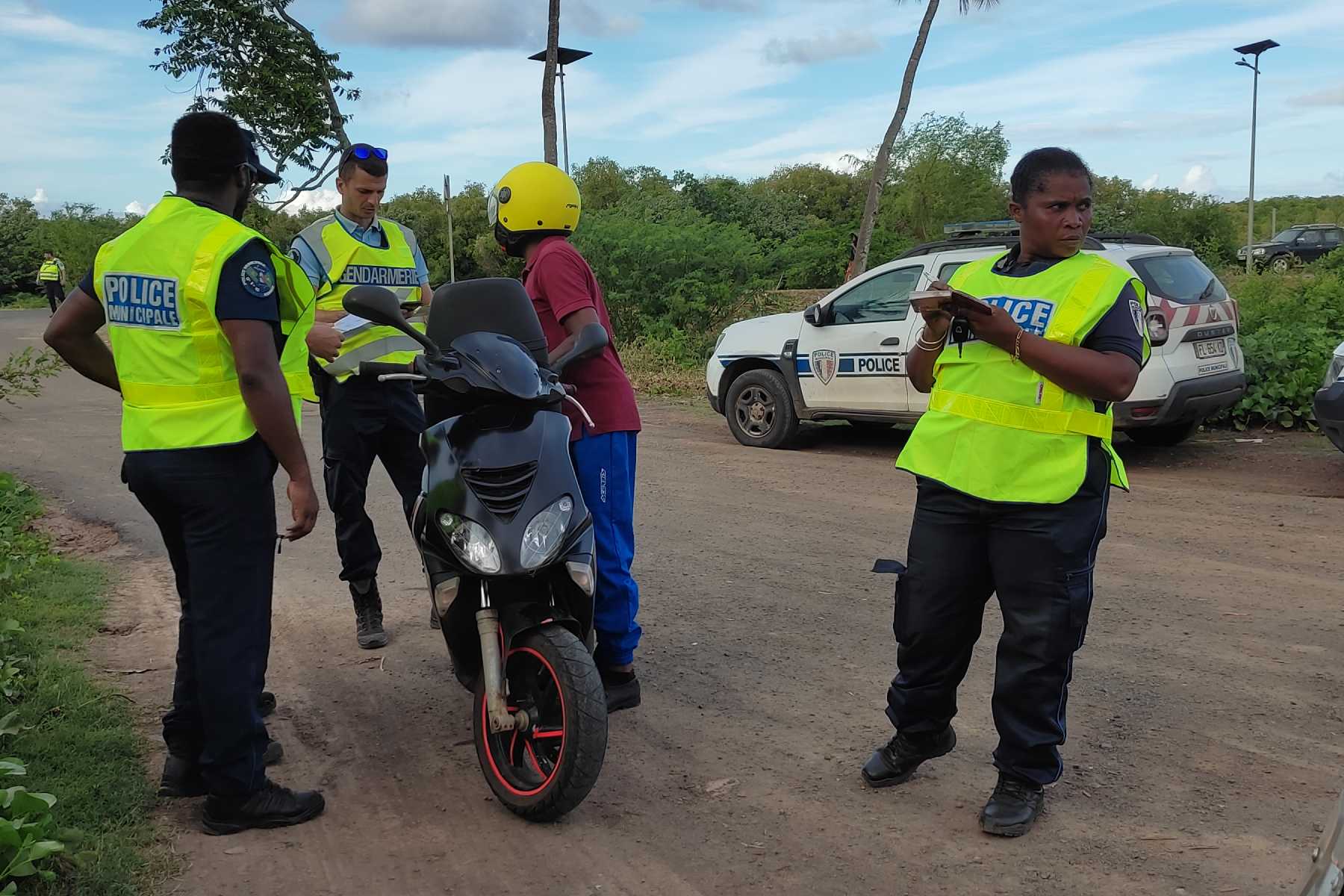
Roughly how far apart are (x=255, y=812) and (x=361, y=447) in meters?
1.90

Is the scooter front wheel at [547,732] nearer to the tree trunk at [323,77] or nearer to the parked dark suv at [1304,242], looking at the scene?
the tree trunk at [323,77]

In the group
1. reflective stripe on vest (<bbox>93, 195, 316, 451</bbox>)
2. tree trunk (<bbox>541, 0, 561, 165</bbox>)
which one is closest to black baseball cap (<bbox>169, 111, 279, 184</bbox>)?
reflective stripe on vest (<bbox>93, 195, 316, 451</bbox>)

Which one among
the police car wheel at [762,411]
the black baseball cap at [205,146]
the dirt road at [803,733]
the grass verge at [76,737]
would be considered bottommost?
the dirt road at [803,733]

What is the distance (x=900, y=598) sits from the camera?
3562 millimetres

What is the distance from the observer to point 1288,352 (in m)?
10.6

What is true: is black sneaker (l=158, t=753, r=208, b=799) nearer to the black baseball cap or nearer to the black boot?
the black boot

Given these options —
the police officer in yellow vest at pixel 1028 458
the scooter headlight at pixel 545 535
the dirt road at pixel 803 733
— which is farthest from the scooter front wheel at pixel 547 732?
the police officer in yellow vest at pixel 1028 458

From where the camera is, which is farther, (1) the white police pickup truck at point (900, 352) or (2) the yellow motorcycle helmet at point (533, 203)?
(1) the white police pickup truck at point (900, 352)

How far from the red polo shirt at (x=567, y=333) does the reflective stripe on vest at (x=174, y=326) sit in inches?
44.3

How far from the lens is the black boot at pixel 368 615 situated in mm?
5172

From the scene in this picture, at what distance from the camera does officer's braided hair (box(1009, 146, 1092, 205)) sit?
10.7 ft

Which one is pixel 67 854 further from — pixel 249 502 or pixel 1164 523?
pixel 1164 523

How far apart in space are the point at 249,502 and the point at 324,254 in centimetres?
192

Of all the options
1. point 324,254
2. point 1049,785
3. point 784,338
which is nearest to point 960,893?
point 1049,785
